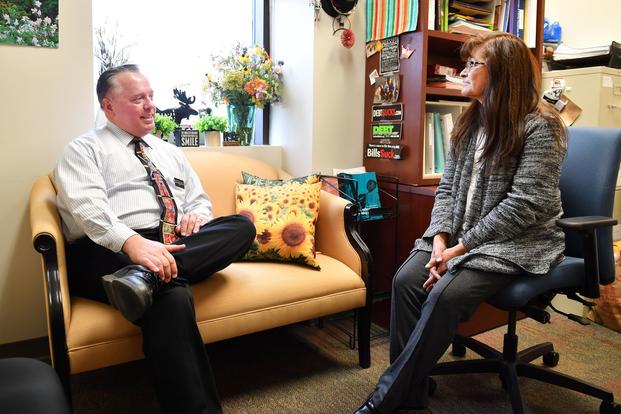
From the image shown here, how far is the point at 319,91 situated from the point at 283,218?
0.77 meters

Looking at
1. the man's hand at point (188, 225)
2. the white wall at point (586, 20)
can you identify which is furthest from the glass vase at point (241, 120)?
the white wall at point (586, 20)

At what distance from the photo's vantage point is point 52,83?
1.95m

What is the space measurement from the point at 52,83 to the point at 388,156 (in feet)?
4.81

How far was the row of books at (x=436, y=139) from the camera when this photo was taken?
2375mm

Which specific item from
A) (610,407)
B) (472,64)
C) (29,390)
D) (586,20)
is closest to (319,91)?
(472,64)

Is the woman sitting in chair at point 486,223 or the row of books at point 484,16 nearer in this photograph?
the woman sitting in chair at point 486,223

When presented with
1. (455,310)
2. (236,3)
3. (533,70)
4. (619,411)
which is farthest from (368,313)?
(236,3)

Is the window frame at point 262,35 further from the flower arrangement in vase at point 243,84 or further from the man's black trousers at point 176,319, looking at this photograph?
the man's black trousers at point 176,319

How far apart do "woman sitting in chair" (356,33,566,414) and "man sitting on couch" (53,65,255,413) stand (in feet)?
1.83

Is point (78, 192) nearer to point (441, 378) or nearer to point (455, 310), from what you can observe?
point (455, 310)

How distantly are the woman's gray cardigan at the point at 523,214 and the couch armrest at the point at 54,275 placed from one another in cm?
112

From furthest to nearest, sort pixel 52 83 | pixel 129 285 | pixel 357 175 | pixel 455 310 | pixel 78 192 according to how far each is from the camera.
A: 1. pixel 357 175
2. pixel 52 83
3. pixel 78 192
4. pixel 455 310
5. pixel 129 285

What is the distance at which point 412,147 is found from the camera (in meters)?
2.30

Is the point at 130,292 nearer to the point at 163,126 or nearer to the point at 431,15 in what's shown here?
the point at 163,126
